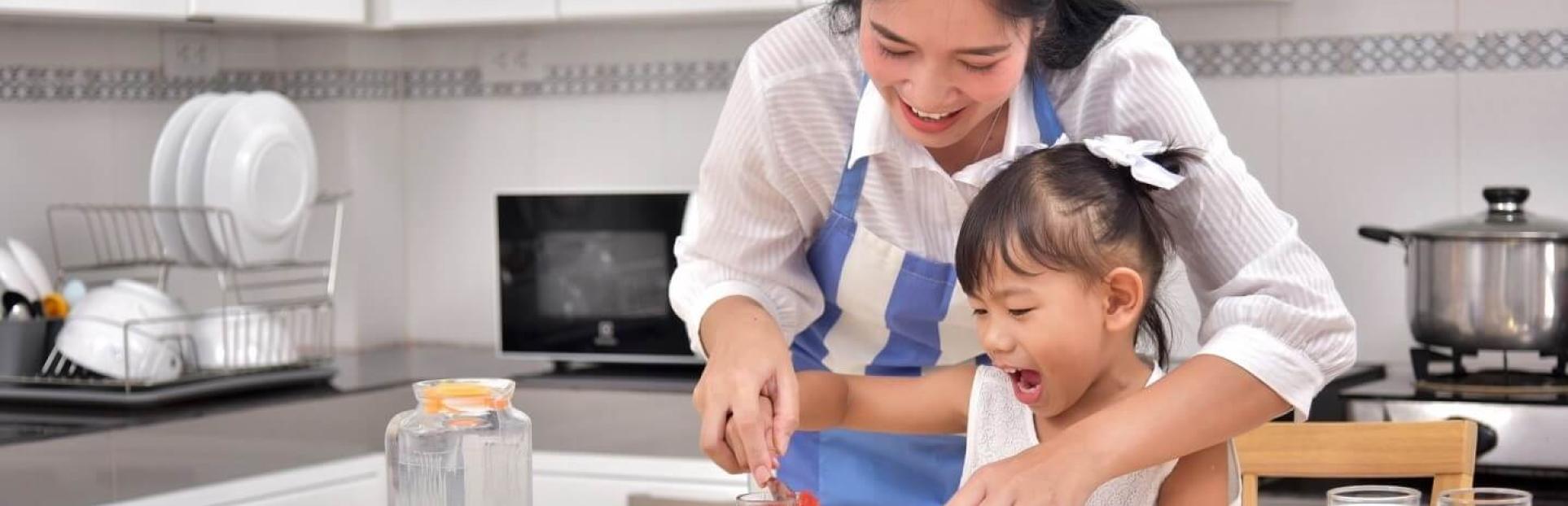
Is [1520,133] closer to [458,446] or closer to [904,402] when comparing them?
[904,402]

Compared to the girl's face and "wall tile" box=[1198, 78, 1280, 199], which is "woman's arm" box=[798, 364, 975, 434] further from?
"wall tile" box=[1198, 78, 1280, 199]

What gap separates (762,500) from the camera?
99 centimetres

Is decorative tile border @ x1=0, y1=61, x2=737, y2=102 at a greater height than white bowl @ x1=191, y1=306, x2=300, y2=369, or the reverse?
decorative tile border @ x1=0, y1=61, x2=737, y2=102

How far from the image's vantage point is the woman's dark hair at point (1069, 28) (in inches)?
49.5

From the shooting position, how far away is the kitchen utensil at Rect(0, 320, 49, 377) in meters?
2.45

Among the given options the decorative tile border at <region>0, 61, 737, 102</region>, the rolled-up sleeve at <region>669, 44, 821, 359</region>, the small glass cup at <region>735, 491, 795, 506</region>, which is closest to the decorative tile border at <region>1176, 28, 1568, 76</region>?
the decorative tile border at <region>0, 61, 737, 102</region>

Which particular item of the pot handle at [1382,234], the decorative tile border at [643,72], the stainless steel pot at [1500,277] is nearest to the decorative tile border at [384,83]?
the decorative tile border at [643,72]

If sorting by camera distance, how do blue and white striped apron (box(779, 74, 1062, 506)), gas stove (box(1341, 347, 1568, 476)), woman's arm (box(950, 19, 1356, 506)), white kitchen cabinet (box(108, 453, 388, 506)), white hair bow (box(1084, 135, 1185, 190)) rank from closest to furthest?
woman's arm (box(950, 19, 1356, 506)), white hair bow (box(1084, 135, 1185, 190)), blue and white striped apron (box(779, 74, 1062, 506)), gas stove (box(1341, 347, 1568, 476)), white kitchen cabinet (box(108, 453, 388, 506))

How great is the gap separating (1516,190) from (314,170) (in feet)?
5.53

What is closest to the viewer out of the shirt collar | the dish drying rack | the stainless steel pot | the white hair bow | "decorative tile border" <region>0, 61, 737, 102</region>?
the white hair bow

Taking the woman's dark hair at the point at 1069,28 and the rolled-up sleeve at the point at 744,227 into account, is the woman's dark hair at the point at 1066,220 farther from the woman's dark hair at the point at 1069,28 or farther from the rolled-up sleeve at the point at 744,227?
the rolled-up sleeve at the point at 744,227

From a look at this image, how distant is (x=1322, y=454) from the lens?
164 centimetres

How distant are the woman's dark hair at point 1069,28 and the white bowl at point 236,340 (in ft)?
4.97

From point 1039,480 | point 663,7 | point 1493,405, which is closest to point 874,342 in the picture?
point 1039,480
